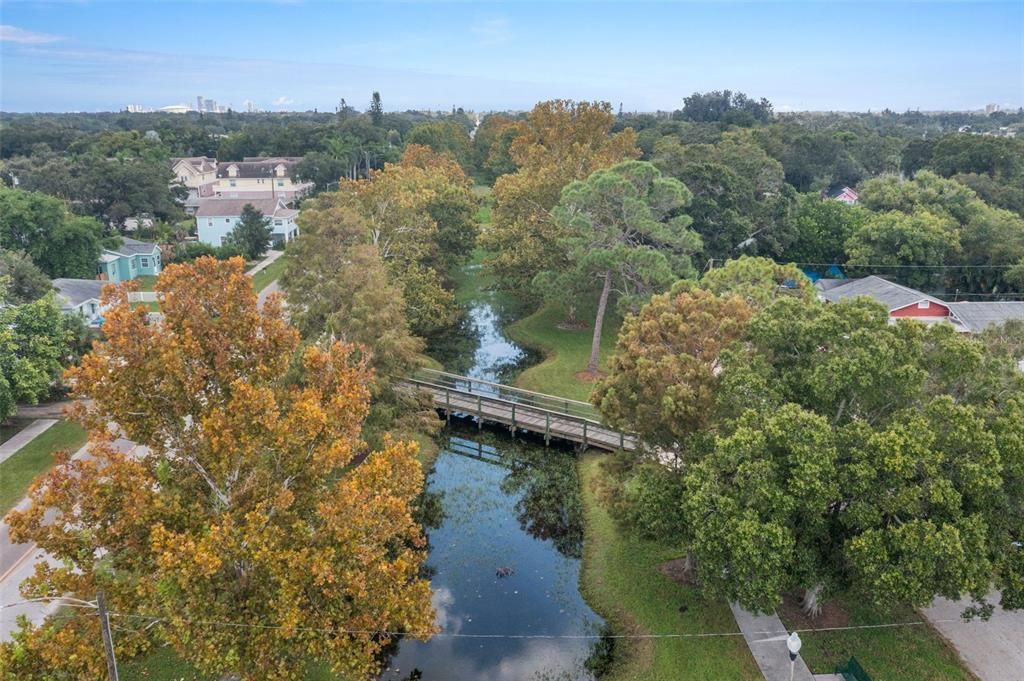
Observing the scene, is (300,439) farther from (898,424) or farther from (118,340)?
(898,424)

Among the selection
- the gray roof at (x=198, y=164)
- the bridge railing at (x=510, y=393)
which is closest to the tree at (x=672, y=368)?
the bridge railing at (x=510, y=393)

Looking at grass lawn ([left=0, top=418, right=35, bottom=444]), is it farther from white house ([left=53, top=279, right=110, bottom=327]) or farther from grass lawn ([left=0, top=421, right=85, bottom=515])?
white house ([left=53, top=279, right=110, bottom=327])

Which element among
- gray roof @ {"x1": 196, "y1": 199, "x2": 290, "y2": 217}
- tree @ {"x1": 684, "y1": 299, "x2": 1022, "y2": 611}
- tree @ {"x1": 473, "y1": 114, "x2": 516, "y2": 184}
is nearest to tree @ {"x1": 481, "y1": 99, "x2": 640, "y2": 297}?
tree @ {"x1": 684, "y1": 299, "x2": 1022, "y2": 611}

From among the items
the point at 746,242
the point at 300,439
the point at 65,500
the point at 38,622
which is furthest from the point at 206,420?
the point at 746,242

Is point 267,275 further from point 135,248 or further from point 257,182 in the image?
point 257,182

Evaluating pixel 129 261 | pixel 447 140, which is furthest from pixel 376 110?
pixel 129 261

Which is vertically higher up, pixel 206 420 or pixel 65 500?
pixel 206 420

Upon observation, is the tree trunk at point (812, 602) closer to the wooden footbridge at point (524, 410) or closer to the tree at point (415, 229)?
the wooden footbridge at point (524, 410)
